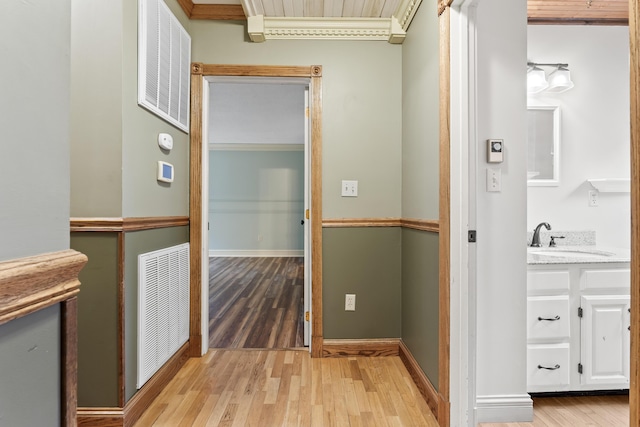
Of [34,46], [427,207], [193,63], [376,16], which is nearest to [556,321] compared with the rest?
[427,207]

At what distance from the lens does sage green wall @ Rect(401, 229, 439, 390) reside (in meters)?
1.75

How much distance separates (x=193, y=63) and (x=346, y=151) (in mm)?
1214

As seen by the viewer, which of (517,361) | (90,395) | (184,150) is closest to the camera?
(90,395)

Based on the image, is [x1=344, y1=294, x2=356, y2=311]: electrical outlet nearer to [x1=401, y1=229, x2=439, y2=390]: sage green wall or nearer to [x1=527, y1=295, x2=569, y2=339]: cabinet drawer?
[x1=401, y1=229, x2=439, y2=390]: sage green wall

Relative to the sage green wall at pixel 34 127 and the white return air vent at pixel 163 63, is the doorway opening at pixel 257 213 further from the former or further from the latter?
the sage green wall at pixel 34 127

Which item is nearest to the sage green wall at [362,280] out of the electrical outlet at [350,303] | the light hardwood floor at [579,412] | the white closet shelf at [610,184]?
the electrical outlet at [350,303]

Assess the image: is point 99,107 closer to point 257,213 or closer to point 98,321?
point 98,321

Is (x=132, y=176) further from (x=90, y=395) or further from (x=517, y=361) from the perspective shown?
(x=517, y=361)

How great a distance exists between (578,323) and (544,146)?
3.89ft

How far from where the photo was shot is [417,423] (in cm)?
163

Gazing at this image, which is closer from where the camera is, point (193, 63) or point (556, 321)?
point (556, 321)

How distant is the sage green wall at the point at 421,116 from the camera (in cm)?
175

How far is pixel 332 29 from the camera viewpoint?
234cm

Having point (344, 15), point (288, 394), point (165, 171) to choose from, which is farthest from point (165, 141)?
point (288, 394)
